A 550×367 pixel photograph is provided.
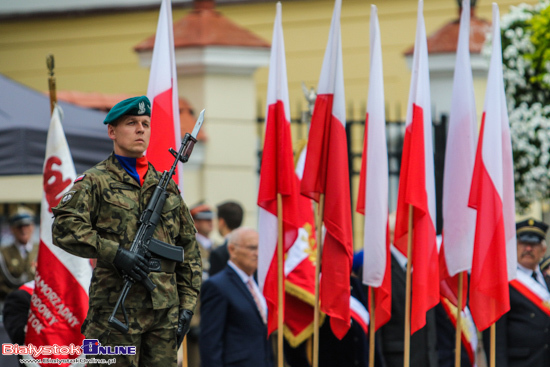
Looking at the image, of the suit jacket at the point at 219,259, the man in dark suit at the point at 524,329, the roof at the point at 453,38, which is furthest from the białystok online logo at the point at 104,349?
the roof at the point at 453,38

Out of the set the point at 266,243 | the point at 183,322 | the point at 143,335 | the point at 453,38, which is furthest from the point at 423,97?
the point at 453,38

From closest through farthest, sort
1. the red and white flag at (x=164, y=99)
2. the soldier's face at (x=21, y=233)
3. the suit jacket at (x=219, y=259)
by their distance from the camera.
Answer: the red and white flag at (x=164, y=99)
the suit jacket at (x=219, y=259)
the soldier's face at (x=21, y=233)

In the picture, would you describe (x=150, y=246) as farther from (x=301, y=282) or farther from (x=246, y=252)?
(x=301, y=282)

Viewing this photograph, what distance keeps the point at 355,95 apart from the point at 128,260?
32.4 feet

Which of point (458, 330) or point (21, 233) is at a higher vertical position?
point (21, 233)

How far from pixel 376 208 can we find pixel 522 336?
4.40 ft

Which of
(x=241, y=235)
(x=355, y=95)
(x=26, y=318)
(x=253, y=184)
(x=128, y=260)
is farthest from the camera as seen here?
(x=355, y=95)

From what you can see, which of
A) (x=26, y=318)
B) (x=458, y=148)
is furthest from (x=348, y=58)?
(x=26, y=318)

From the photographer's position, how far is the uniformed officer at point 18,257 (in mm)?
8984

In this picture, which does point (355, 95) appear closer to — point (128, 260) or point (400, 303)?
point (400, 303)

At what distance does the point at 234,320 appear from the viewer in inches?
241

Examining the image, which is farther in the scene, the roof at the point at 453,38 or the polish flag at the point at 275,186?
the roof at the point at 453,38

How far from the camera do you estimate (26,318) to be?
5.91 meters

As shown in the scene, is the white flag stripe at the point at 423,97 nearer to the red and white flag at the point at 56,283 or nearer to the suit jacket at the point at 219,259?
the suit jacket at the point at 219,259
